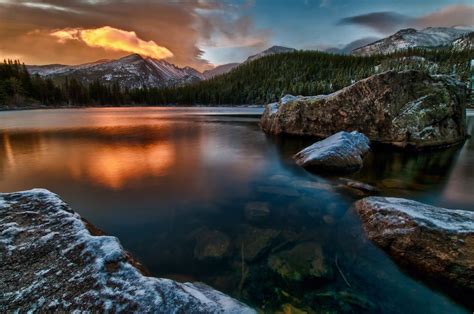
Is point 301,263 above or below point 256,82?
below

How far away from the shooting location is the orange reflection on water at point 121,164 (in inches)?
412

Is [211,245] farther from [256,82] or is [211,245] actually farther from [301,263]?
[256,82]

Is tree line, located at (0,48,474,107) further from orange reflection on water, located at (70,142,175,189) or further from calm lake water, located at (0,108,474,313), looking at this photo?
calm lake water, located at (0,108,474,313)

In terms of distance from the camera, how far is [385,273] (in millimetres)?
4602

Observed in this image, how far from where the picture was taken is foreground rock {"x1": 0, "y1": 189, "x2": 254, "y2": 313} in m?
2.59

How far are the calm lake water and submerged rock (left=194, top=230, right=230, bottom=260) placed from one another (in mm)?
25

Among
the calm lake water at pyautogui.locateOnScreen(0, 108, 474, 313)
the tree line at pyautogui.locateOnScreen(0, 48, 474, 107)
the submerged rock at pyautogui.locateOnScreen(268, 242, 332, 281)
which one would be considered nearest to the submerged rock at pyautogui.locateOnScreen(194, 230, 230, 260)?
the calm lake water at pyautogui.locateOnScreen(0, 108, 474, 313)

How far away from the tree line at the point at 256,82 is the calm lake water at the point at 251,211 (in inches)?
3782

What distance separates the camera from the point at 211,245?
5.48m

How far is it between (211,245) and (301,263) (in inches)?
80.8

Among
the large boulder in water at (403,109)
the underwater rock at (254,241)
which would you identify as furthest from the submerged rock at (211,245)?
the large boulder in water at (403,109)

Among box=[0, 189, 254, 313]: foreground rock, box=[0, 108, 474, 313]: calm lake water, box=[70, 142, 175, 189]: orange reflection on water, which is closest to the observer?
box=[0, 189, 254, 313]: foreground rock

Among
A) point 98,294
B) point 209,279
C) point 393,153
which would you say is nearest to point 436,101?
point 393,153

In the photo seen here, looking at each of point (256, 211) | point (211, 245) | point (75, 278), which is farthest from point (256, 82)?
point (75, 278)
